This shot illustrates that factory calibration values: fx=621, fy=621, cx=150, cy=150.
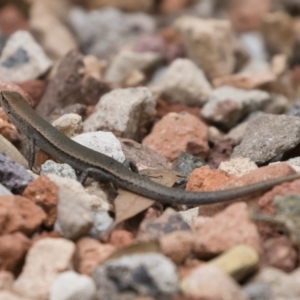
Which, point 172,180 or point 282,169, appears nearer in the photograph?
point 282,169

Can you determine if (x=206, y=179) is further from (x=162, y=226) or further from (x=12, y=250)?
(x=12, y=250)

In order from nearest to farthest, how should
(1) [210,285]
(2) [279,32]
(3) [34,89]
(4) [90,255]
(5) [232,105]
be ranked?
(1) [210,285] < (4) [90,255] < (5) [232,105] < (3) [34,89] < (2) [279,32]

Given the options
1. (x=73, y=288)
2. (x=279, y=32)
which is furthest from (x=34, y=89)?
(x=279, y=32)

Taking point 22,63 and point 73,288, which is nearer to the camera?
point 73,288

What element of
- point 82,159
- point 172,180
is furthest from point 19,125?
point 172,180

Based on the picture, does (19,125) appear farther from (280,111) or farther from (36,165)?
(280,111)
